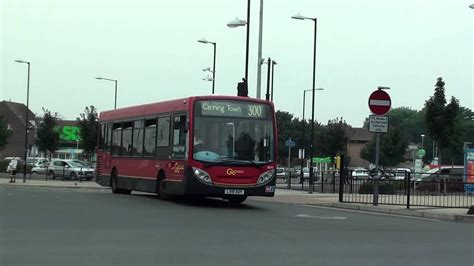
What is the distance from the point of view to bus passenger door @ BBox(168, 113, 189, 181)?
57.7ft

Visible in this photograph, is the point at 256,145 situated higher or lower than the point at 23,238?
higher

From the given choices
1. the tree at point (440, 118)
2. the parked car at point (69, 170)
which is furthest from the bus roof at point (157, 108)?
the tree at point (440, 118)

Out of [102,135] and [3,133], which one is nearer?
[102,135]

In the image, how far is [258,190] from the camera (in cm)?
1780

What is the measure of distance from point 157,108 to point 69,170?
90.6 feet

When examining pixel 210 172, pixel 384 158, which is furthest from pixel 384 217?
pixel 384 158

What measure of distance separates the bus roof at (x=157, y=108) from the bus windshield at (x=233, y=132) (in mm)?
171

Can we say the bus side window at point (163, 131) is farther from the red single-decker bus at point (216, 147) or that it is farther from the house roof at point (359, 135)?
the house roof at point (359, 135)

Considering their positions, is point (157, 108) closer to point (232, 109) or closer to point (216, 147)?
point (232, 109)

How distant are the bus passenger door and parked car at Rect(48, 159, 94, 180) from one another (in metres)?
27.1

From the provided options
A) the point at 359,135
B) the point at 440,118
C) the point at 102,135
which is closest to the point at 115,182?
the point at 102,135

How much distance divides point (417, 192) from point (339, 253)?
15449 mm

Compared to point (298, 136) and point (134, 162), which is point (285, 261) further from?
point (298, 136)

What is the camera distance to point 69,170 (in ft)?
149
